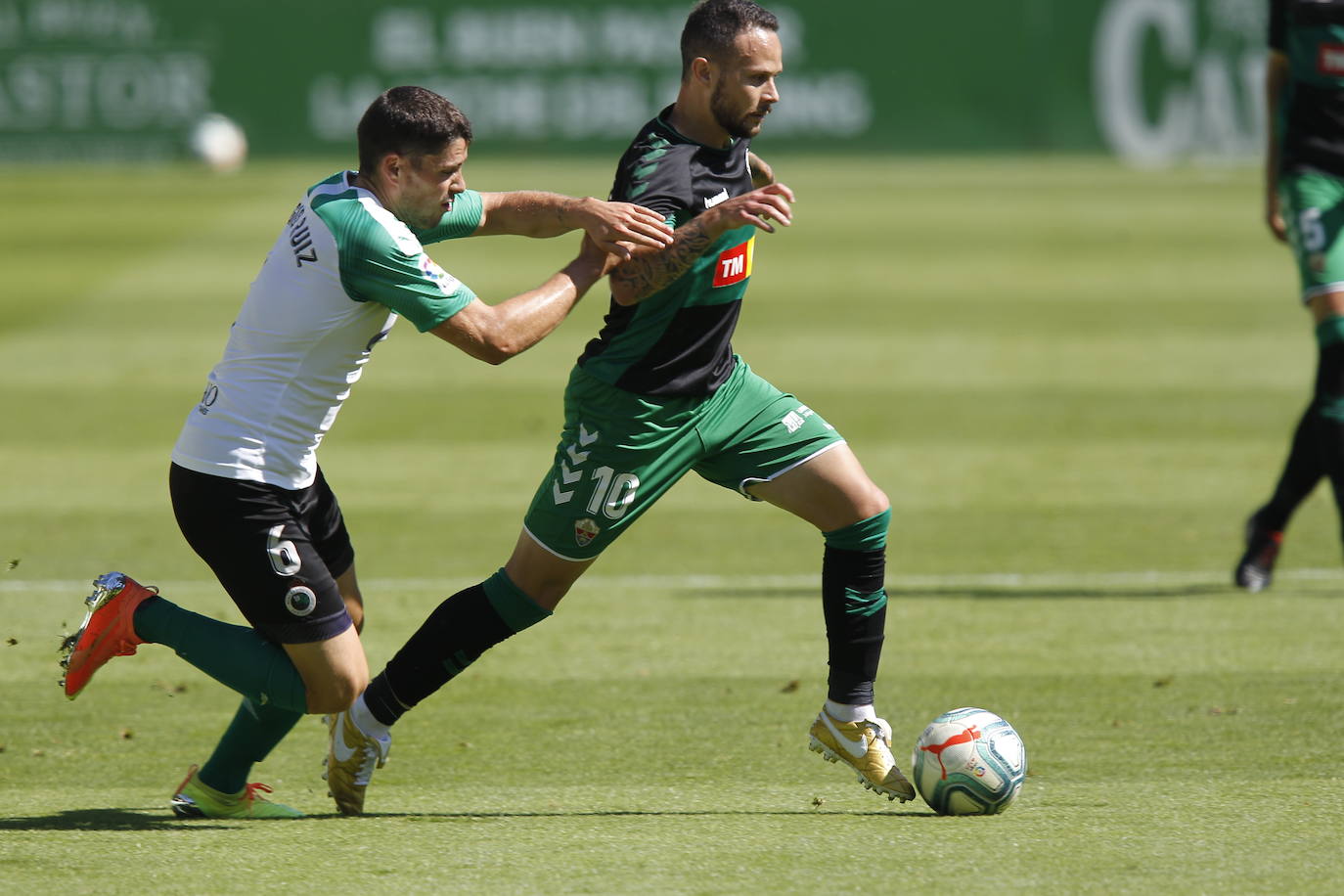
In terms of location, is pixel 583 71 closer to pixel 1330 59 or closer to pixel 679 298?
pixel 1330 59

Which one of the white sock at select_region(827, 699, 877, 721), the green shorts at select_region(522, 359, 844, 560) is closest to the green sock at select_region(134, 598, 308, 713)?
the green shorts at select_region(522, 359, 844, 560)

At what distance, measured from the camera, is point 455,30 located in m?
33.9

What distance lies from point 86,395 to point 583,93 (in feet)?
70.2

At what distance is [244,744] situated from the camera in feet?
17.0

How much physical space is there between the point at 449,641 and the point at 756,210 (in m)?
1.47

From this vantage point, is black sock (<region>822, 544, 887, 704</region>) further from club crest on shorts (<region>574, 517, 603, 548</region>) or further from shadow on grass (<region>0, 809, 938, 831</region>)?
club crest on shorts (<region>574, 517, 603, 548</region>)

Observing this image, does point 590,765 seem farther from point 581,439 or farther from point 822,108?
point 822,108

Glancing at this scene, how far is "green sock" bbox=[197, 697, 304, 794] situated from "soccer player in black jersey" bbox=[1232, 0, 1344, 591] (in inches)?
167

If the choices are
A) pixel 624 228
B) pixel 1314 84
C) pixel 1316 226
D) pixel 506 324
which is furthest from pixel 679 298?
pixel 1314 84

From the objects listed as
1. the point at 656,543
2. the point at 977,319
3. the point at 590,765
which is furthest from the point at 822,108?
the point at 590,765

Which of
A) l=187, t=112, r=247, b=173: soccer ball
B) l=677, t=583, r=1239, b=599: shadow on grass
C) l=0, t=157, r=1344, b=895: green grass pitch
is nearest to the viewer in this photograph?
l=0, t=157, r=1344, b=895: green grass pitch

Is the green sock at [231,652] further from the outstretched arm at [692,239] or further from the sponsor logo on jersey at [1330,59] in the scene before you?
the sponsor logo on jersey at [1330,59]

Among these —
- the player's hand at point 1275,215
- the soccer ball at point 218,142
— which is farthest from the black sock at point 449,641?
the soccer ball at point 218,142

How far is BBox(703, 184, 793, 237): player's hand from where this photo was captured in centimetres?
473
